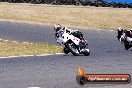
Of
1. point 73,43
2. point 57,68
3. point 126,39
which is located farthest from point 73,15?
point 57,68

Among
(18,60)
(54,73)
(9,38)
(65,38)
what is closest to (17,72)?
(54,73)

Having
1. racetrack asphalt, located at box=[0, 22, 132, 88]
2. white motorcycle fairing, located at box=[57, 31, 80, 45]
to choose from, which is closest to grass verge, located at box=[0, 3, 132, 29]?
racetrack asphalt, located at box=[0, 22, 132, 88]

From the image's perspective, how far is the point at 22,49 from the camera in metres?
20.8

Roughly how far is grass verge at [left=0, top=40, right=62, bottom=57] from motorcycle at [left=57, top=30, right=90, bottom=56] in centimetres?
153

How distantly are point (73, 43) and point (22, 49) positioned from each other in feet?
10.9

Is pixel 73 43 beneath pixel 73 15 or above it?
above

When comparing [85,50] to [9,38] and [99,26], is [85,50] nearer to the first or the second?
[9,38]

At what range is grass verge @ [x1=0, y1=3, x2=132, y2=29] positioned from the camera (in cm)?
3688

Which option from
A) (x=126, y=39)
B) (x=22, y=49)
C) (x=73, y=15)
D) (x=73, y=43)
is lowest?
(x=73, y=15)

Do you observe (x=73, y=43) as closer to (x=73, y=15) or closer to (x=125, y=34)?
(x=125, y=34)

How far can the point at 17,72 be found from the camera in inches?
531

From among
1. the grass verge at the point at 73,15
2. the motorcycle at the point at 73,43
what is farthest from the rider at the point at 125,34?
the grass verge at the point at 73,15

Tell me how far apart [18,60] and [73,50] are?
8.67ft

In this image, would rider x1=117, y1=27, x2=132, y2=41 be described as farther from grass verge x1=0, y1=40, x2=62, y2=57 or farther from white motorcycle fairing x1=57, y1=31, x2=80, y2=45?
white motorcycle fairing x1=57, y1=31, x2=80, y2=45
